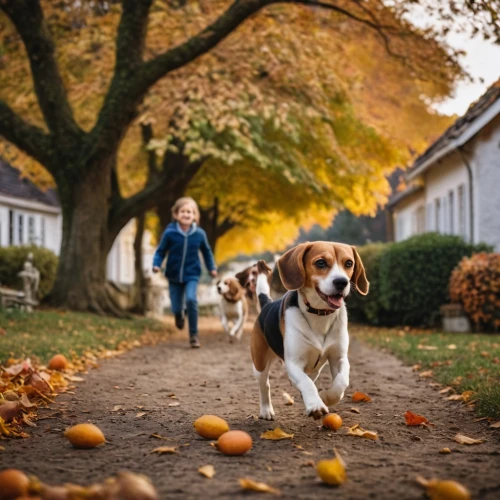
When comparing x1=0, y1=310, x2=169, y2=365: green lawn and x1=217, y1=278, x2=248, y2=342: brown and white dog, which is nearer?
x1=0, y1=310, x2=169, y2=365: green lawn

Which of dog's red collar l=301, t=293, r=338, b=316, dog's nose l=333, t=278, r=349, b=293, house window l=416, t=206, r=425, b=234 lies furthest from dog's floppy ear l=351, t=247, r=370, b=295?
house window l=416, t=206, r=425, b=234

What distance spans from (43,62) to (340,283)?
1142 centimetres

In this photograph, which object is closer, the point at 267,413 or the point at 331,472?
the point at 331,472

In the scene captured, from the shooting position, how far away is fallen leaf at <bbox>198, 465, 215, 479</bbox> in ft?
10.4

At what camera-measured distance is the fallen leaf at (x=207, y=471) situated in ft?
10.4

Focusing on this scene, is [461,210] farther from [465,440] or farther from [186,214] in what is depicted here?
[465,440]

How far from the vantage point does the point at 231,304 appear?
11.4m

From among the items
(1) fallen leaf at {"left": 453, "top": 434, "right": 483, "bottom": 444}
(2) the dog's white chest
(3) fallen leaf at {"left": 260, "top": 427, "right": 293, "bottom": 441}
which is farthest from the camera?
(2) the dog's white chest

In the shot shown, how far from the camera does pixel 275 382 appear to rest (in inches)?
262

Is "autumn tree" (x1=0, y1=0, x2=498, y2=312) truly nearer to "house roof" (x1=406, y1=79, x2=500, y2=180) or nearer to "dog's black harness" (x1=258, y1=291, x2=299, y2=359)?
"house roof" (x1=406, y1=79, x2=500, y2=180)

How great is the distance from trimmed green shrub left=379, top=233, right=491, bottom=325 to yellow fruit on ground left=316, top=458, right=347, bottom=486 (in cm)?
1083

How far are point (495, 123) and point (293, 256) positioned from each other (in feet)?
42.3

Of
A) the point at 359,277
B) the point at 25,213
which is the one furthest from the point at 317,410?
the point at 25,213

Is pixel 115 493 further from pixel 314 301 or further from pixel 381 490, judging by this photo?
pixel 314 301
